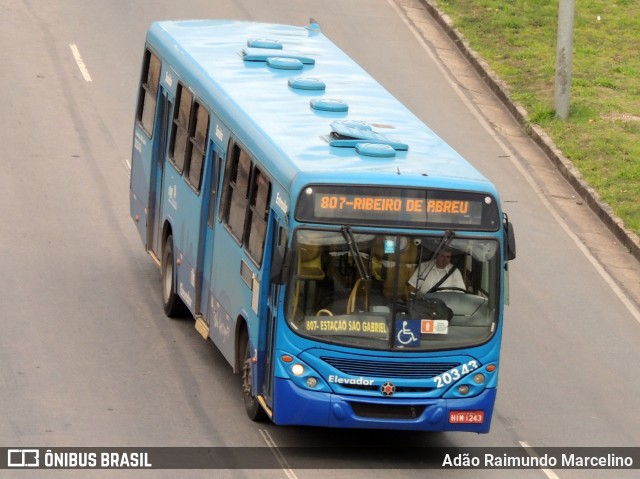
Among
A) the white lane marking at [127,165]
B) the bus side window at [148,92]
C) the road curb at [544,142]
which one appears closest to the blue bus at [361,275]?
the bus side window at [148,92]

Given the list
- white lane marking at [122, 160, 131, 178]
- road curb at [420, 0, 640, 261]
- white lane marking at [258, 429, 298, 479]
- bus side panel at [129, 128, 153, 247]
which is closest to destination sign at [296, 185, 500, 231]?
white lane marking at [258, 429, 298, 479]

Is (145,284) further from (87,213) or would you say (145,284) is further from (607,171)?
(607,171)

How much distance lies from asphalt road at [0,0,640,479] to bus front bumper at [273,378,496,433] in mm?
491

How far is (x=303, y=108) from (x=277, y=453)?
12.4 feet

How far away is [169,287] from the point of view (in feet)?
62.2

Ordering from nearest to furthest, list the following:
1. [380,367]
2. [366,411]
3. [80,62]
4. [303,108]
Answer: [380,367], [366,411], [303,108], [80,62]

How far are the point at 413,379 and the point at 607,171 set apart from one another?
11773 mm

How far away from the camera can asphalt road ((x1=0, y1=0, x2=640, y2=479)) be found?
1575cm

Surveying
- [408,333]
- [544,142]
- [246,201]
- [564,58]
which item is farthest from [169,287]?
[564,58]

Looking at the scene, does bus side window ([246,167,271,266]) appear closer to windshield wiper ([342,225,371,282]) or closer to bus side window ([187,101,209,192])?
windshield wiper ([342,225,371,282])

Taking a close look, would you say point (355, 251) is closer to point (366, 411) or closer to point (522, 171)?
point (366, 411)

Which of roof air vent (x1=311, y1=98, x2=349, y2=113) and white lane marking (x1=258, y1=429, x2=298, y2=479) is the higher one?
roof air vent (x1=311, y1=98, x2=349, y2=113)

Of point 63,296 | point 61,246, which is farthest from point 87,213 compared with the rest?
point 63,296

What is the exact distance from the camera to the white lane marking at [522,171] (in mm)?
21141
